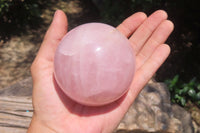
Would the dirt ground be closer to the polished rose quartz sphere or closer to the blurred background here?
the blurred background

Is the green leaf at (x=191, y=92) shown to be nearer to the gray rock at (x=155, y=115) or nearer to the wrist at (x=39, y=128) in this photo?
the gray rock at (x=155, y=115)

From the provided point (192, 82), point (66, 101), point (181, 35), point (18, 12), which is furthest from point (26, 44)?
point (192, 82)

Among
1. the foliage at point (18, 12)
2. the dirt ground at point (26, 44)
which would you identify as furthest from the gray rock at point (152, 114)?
the foliage at point (18, 12)

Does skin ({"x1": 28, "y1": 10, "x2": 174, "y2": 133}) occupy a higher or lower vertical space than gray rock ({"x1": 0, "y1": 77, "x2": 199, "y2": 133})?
higher

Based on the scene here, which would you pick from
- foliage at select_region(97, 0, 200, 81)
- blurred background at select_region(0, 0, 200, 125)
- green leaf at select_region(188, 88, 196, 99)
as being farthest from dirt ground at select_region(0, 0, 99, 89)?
green leaf at select_region(188, 88, 196, 99)

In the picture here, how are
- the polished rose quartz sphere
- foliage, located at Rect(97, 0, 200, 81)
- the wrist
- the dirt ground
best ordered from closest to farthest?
the polished rose quartz sphere → the wrist → foliage, located at Rect(97, 0, 200, 81) → the dirt ground

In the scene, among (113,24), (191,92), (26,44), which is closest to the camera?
(191,92)

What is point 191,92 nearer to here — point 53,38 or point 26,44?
point 53,38

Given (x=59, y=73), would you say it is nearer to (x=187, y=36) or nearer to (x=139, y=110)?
(x=139, y=110)
